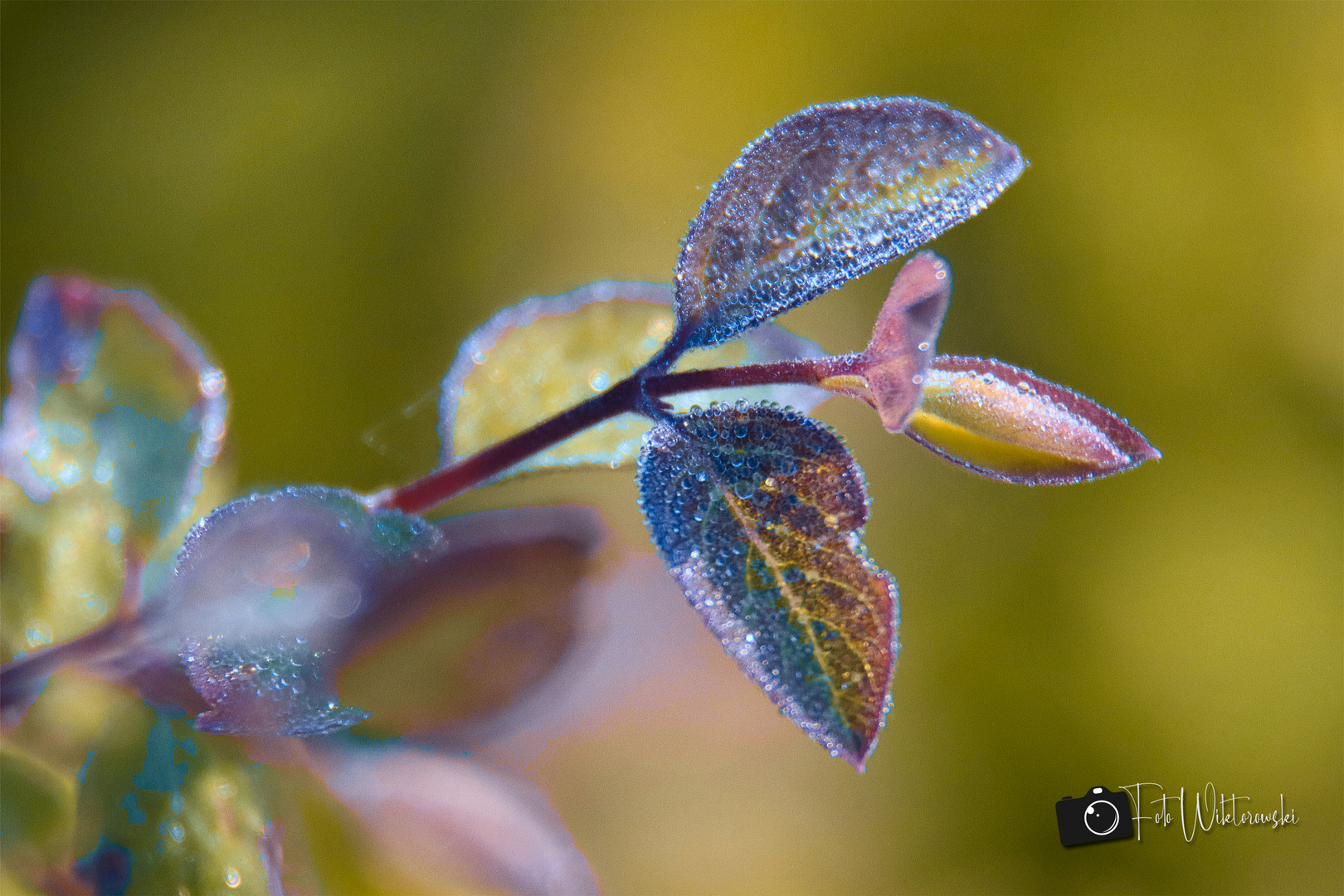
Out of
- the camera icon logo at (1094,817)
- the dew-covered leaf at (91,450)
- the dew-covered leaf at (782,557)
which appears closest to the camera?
the dew-covered leaf at (782,557)

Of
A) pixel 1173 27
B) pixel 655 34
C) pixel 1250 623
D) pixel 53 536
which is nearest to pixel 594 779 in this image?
pixel 53 536

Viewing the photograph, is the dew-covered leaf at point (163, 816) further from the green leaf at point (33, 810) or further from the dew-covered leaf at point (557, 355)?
the dew-covered leaf at point (557, 355)

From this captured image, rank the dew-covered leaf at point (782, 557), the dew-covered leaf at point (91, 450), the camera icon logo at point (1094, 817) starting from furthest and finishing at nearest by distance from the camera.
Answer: the camera icon logo at point (1094, 817) → the dew-covered leaf at point (91, 450) → the dew-covered leaf at point (782, 557)

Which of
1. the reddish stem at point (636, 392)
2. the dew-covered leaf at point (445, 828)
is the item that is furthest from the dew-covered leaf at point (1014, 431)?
the dew-covered leaf at point (445, 828)

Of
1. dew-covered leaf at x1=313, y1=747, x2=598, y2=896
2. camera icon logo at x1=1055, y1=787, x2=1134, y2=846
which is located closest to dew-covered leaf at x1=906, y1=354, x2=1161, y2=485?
dew-covered leaf at x1=313, y1=747, x2=598, y2=896

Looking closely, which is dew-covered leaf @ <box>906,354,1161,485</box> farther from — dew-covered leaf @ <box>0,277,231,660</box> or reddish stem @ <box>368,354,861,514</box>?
dew-covered leaf @ <box>0,277,231,660</box>

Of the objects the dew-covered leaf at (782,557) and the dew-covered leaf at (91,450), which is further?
the dew-covered leaf at (91,450)

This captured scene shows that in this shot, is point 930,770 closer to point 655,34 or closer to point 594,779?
point 594,779
